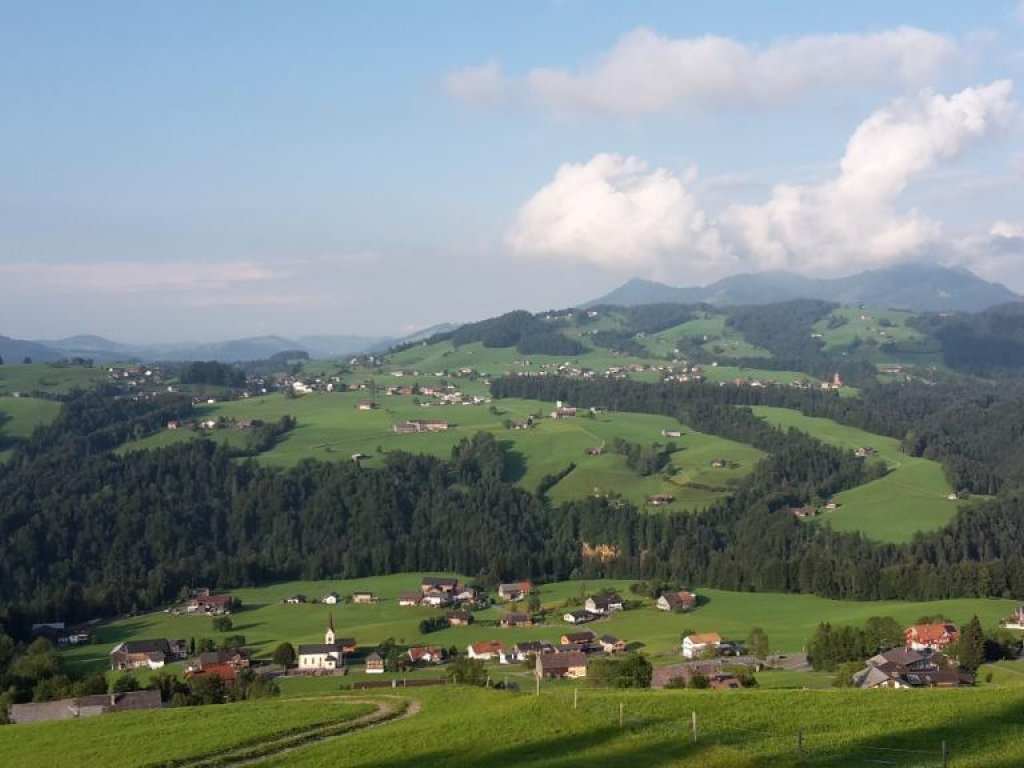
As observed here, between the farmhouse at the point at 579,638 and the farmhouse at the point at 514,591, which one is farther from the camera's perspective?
the farmhouse at the point at 514,591

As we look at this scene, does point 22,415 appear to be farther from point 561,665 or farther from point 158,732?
point 158,732

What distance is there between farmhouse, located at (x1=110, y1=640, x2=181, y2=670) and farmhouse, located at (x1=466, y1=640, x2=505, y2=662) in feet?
70.1

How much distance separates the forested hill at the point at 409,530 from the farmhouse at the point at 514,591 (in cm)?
502

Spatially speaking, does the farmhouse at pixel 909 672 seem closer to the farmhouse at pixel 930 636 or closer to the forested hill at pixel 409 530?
the farmhouse at pixel 930 636

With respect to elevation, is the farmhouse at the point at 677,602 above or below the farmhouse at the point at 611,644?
below

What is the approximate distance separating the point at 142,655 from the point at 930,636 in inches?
2089

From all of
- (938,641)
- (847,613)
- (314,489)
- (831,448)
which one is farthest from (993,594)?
(314,489)

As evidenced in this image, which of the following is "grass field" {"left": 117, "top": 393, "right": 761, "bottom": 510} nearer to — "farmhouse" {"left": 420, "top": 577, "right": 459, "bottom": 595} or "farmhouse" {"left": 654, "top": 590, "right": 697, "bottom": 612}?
"farmhouse" {"left": 654, "top": 590, "right": 697, "bottom": 612}

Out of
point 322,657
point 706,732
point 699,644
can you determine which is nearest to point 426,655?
point 322,657

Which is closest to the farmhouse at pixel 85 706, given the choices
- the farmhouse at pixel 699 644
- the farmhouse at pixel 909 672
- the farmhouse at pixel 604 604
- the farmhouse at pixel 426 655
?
the farmhouse at pixel 426 655

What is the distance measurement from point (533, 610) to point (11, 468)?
87004 mm

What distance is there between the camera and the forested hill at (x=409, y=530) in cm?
9188

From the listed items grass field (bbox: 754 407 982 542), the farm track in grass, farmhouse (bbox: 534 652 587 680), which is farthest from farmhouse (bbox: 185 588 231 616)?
grass field (bbox: 754 407 982 542)

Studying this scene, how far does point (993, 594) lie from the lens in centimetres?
7994
